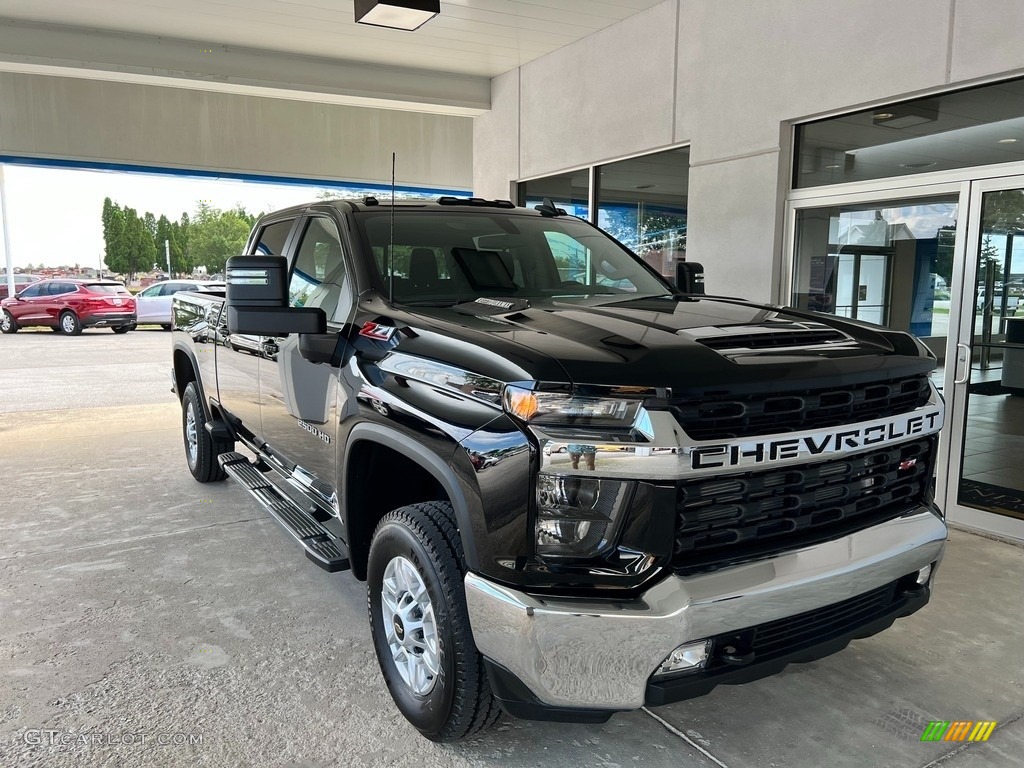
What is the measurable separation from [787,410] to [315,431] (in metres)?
1.94

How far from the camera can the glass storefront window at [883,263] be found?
4.88 meters

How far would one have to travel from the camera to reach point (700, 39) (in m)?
6.32

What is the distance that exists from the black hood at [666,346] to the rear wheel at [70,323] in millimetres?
20753

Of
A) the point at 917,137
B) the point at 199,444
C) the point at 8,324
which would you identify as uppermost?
the point at 917,137

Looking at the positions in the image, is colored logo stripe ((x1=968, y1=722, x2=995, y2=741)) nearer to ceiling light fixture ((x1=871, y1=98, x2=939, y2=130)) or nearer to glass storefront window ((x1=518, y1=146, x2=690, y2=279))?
ceiling light fixture ((x1=871, y1=98, x2=939, y2=130))

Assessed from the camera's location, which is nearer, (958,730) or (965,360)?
(958,730)

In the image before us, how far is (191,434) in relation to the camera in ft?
18.5

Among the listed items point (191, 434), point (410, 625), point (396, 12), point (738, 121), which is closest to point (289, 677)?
point (410, 625)

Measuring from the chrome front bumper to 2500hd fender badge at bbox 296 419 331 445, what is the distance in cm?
122

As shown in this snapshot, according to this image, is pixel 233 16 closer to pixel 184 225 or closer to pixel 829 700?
pixel 829 700

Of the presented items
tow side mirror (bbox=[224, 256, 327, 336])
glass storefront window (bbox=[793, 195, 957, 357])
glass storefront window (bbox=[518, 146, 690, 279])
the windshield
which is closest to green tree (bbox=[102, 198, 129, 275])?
glass storefront window (bbox=[518, 146, 690, 279])

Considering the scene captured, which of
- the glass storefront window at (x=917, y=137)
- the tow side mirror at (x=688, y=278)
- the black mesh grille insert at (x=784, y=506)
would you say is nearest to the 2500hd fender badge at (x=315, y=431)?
the black mesh grille insert at (x=784, y=506)

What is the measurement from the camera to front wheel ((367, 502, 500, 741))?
7.30ft

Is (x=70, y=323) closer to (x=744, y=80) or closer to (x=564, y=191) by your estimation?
(x=564, y=191)
